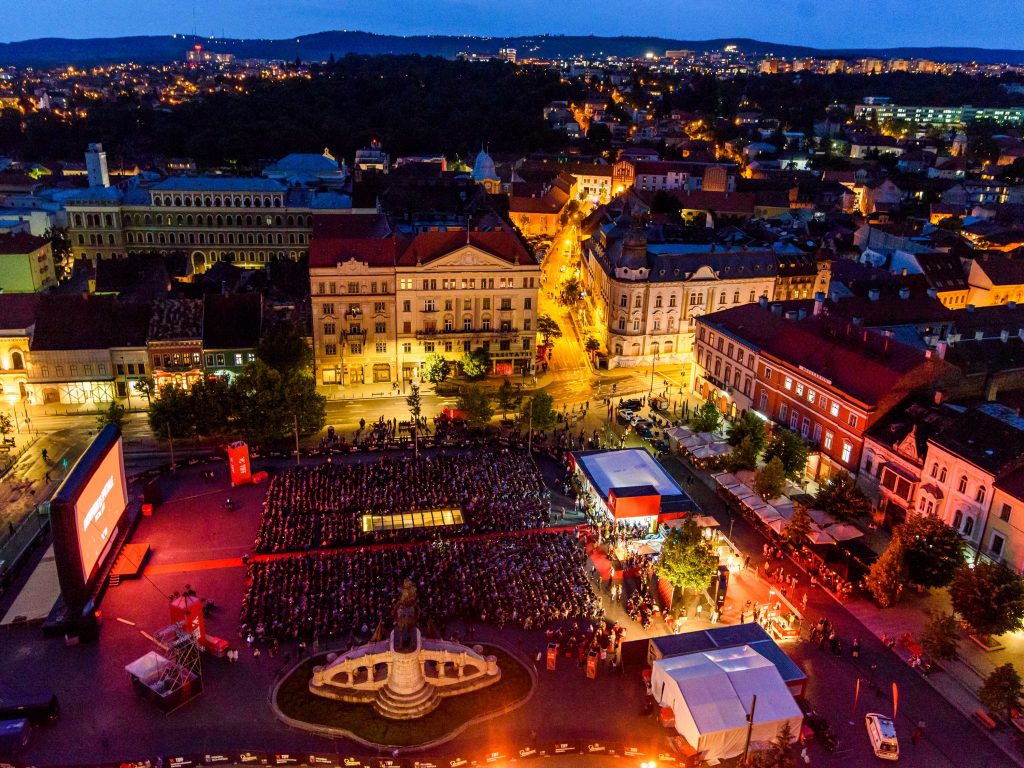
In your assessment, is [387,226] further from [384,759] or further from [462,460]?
[384,759]

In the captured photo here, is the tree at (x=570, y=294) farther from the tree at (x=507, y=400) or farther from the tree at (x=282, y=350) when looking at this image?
the tree at (x=282, y=350)

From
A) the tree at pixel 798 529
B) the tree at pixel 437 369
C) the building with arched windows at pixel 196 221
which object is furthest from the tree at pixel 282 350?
the building with arched windows at pixel 196 221

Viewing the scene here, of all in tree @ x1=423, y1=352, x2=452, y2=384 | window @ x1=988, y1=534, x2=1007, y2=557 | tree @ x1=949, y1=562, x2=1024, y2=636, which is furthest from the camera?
tree @ x1=423, y1=352, x2=452, y2=384

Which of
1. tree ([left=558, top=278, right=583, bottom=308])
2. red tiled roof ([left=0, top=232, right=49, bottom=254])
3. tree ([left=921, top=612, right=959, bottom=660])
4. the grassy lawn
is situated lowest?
the grassy lawn

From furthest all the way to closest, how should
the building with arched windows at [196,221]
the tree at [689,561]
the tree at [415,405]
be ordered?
1. the building with arched windows at [196,221]
2. the tree at [415,405]
3. the tree at [689,561]

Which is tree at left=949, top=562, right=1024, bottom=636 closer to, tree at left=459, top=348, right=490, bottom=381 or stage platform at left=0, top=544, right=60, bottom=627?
tree at left=459, top=348, right=490, bottom=381

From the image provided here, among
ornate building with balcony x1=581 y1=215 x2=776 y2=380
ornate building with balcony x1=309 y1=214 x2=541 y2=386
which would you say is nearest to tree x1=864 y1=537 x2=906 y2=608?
ornate building with balcony x1=581 y1=215 x2=776 y2=380

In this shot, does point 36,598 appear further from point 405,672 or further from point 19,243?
point 19,243
